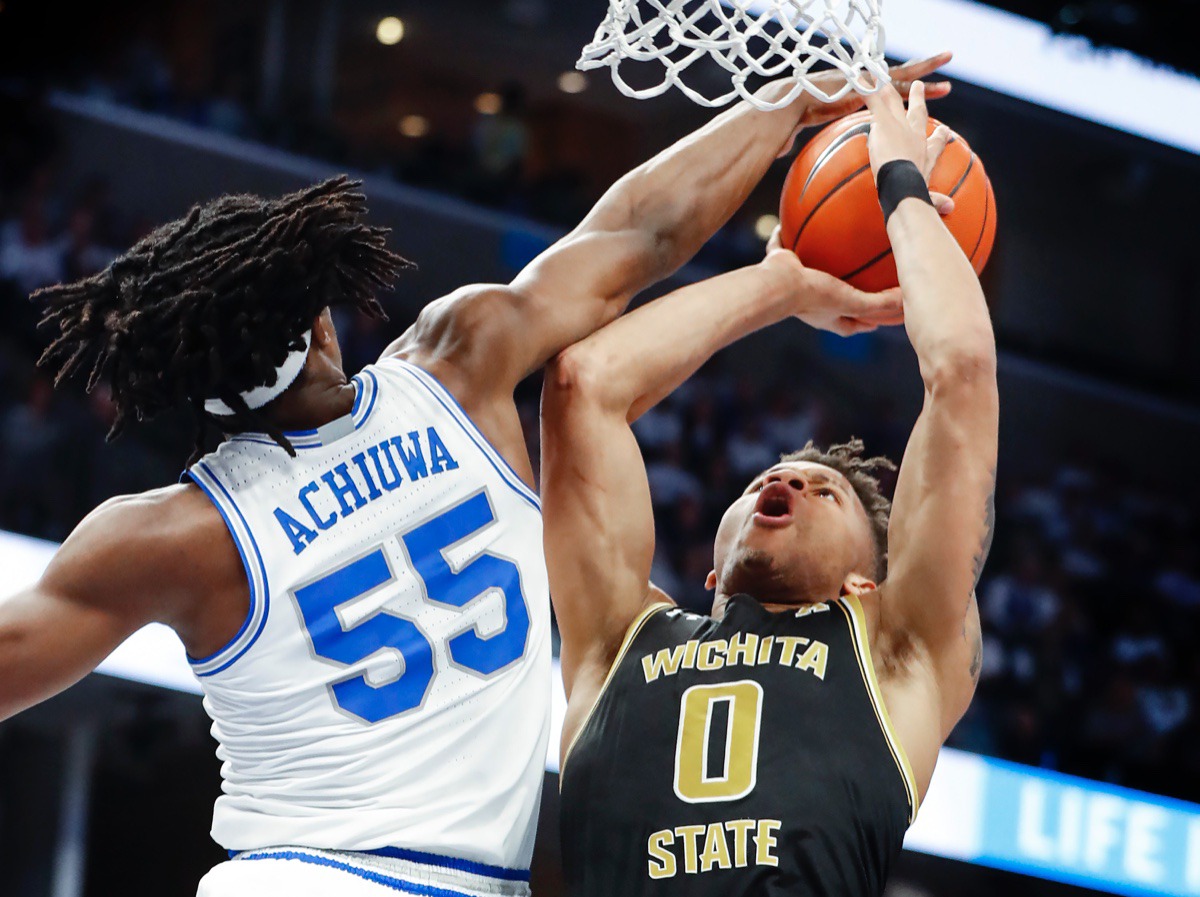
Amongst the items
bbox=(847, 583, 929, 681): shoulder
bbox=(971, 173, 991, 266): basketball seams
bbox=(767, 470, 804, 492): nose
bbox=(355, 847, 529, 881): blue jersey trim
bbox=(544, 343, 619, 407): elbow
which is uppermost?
bbox=(971, 173, 991, 266): basketball seams

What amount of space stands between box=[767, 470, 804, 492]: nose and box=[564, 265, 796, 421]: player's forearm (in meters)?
0.28

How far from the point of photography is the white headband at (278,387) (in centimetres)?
245

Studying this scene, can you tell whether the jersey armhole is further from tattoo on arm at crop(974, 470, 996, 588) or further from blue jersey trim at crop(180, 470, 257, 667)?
tattoo on arm at crop(974, 470, 996, 588)

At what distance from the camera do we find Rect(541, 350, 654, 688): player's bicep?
2.90 metres

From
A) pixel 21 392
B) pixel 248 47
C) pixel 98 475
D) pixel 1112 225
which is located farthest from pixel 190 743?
pixel 1112 225

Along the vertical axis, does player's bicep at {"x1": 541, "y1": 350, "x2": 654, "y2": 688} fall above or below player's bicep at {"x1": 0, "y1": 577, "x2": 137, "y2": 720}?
above

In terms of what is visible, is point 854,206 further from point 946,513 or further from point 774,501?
point 946,513

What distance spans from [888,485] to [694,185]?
7087 mm

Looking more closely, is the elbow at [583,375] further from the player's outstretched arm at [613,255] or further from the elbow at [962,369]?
the elbow at [962,369]

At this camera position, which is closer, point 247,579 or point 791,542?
point 247,579

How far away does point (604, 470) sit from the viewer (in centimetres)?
293

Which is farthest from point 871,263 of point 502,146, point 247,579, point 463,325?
point 502,146

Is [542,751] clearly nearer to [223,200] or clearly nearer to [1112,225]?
[223,200]

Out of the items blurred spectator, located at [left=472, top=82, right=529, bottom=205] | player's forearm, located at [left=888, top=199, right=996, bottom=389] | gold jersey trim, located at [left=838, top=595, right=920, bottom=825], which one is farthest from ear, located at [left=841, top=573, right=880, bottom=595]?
blurred spectator, located at [left=472, top=82, right=529, bottom=205]
